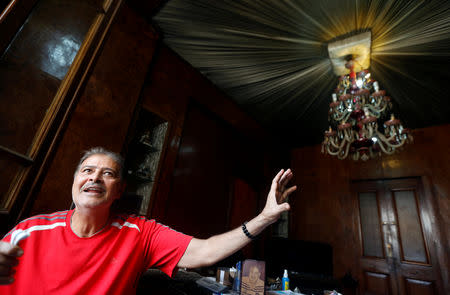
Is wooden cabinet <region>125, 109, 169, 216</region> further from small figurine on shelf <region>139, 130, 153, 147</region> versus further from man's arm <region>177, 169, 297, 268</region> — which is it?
man's arm <region>177, 169, 297, 268</region>

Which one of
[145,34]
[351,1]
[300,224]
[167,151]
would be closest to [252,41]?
[351,1]

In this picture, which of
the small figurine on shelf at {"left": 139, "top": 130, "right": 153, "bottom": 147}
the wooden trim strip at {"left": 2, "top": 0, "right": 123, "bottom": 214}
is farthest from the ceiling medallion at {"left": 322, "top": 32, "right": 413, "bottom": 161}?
the wooden trim strip at {"left": 2, "top": 0, "right": 123, "bottom": 214}

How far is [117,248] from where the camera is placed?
3.78 ft

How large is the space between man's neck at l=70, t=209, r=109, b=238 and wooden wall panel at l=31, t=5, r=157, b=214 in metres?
0.78

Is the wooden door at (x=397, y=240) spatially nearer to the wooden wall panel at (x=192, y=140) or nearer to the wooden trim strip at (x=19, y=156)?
the wooden wall panel at (x=192, y=140)

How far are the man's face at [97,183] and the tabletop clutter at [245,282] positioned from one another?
106cm

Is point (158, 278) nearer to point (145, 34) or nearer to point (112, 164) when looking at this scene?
point (112, 164)

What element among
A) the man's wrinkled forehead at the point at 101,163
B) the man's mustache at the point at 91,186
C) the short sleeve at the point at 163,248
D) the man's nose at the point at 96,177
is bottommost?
the short sleeve at the point at 163,248

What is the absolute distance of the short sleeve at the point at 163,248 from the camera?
120 centimetres

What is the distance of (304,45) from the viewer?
2766 millimetres

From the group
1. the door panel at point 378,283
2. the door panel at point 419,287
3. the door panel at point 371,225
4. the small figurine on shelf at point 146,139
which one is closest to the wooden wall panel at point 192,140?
the small figurine on shelf at point 146,139

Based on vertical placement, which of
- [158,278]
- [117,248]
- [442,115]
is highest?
[442,115]

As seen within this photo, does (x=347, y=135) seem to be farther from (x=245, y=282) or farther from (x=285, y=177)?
(x=245, y=282)

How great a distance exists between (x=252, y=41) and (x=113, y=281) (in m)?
2.78
